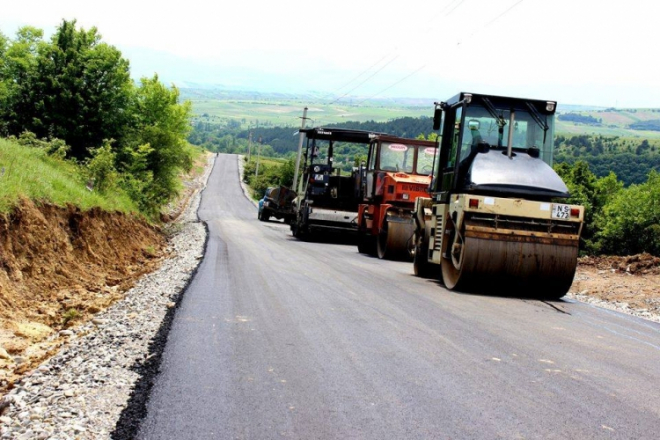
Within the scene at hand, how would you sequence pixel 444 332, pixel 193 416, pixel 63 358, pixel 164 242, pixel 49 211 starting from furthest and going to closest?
pixel 164 242
pixel 49 211
pixel 444 332
pixel 63 358
pixel 193 416

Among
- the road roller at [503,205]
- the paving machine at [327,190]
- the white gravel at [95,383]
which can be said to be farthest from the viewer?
the paving machine at [327,190]

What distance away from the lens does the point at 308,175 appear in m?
27.7

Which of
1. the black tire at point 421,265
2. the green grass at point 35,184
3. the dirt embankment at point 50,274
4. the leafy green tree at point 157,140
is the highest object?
the leafy green tree at point 157,140

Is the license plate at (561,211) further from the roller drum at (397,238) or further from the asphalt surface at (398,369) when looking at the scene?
the roller drum at (397,238)

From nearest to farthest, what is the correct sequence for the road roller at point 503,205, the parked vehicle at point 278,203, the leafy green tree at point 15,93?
the road roller at point 503,205 < the leafy green tree at point 15,93 < the parked vehicle at point 278,203

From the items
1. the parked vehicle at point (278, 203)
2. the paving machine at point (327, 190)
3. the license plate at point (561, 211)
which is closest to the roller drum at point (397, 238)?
the paving machine at point (327, 190)

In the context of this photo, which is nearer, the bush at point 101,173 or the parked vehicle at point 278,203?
the bush at point 101,173

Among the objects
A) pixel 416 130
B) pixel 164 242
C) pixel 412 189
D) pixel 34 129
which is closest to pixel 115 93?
pixel 34 129

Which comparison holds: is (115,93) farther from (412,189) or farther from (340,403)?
(340,403)

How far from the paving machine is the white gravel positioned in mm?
17328

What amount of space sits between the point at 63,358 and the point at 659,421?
17.3 feet

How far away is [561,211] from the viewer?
11992 millimetres

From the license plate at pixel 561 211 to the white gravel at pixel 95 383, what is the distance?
6.19 meters

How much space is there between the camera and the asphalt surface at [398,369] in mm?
5012
